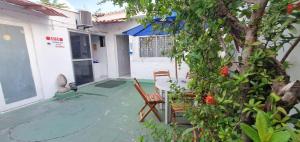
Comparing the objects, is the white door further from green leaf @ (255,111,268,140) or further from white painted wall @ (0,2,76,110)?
green leaf @ (255,111,268,140)

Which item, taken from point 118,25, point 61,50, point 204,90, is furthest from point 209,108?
point 118,25

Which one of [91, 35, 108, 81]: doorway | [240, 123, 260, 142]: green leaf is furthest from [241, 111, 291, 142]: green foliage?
[91, 35, 108, 81]: doorway

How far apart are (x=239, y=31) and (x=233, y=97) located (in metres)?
0.40

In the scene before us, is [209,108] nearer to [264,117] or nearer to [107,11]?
[264,117]

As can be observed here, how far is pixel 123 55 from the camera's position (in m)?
8.66

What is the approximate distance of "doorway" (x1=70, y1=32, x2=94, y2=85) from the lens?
249 inches

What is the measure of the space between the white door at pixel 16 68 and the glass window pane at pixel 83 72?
63.3 inches

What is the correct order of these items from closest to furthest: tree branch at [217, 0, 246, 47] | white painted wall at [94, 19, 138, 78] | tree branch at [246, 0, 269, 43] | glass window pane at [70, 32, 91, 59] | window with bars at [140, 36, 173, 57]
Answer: tree branch at [246, 0, 269, 43] < tree branch at [217, 0, 246, 47] < glass window pane at [70, 32, 91, 59] < window with bars at [140, 36, 173, 57] < white painted wall at [94, 19, 138, 78]

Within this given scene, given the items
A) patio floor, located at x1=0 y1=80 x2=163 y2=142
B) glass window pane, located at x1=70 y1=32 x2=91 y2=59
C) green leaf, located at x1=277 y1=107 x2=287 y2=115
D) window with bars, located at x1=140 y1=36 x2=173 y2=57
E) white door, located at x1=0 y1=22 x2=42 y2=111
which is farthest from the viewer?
window with bars, located at x1=140 y1=36 x2=173 y2=57

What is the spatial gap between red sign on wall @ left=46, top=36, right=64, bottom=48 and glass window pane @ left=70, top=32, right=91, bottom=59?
Result: 1.99ft

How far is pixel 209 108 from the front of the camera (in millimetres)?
1049

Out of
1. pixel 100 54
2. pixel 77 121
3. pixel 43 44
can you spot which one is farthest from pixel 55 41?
pixel 77 121

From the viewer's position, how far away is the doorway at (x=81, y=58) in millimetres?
6316

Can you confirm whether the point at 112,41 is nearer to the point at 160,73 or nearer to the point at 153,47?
the point at 153,47
